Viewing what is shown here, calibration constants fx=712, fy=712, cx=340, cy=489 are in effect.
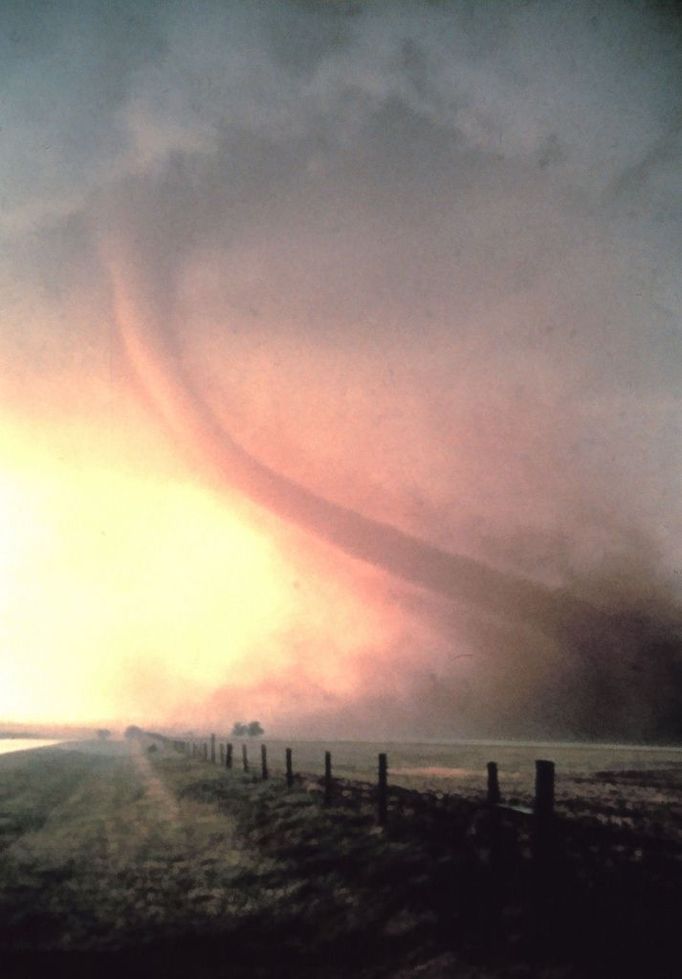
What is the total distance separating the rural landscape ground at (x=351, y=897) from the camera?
27.8 ft

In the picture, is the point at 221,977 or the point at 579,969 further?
the point at 221,977

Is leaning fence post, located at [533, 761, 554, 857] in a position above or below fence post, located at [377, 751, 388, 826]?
above

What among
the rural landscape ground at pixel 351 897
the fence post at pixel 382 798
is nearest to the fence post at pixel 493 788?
the rural landscape ground at pixel 351 897

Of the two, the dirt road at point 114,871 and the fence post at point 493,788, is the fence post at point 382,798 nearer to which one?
the dirt road at point 114,871

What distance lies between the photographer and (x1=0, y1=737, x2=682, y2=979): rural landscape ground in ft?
27.8

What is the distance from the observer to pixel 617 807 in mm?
22625

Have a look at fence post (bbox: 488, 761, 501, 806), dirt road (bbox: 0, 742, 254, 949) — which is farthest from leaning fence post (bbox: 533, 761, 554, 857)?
dirt road (bbox: 0, 742, 254, 949)

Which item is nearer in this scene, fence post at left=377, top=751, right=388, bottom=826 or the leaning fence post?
the leaning fence post

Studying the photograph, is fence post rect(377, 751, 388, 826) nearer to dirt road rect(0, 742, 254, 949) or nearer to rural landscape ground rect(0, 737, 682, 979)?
rural landscape ground rect(0, 737, 682, 979)

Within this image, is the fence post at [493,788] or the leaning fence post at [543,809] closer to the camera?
the leaning fence post at [543,809]

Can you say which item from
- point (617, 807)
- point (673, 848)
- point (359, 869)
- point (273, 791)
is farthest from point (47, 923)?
point (617, 807)

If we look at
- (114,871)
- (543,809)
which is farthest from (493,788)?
(114,871)

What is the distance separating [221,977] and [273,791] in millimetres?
18204

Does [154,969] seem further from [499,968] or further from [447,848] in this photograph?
[447,848]
